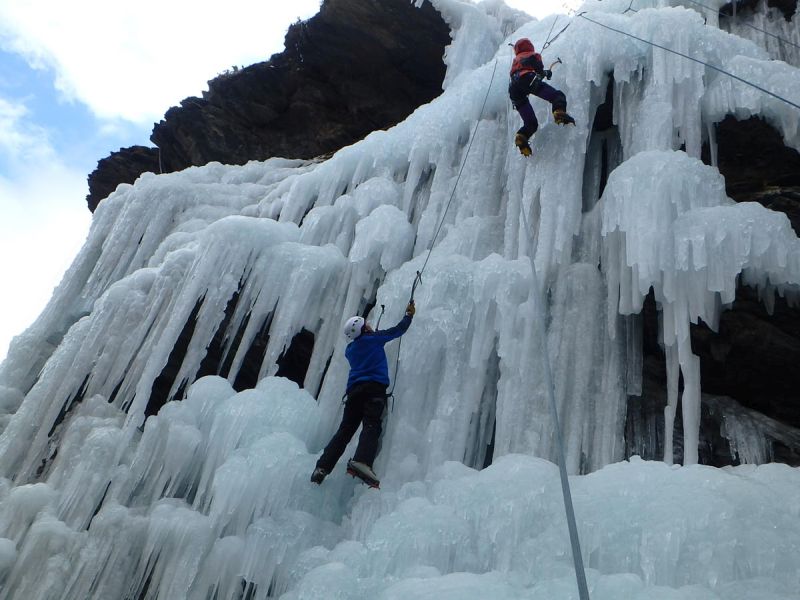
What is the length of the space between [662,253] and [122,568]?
4.63 meters

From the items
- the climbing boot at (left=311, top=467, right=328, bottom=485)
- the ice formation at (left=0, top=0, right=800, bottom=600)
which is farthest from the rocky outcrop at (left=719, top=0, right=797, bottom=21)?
the climbing boot at (left=311, top=467, right=328, bottom=485)

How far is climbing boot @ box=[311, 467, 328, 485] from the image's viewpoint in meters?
4.50

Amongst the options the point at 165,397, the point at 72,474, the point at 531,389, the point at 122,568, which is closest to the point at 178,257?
the point at 165,397

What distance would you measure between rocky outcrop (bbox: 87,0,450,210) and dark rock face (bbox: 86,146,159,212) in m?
0.03

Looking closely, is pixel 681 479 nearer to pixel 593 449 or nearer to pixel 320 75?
pixel 593 449

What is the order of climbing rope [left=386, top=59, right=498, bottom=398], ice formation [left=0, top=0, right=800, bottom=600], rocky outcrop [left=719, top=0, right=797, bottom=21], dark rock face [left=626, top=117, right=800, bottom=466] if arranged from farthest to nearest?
rocky outcrop [left=719, top=0, right=797, bottom=21] < dark rock face [left=626, top=117, right=800, bottom=466] < climbing rope [left=386, top=59, right=498, bottom=398] < ice formation [left=0, top=0, right=800, bottom=600]

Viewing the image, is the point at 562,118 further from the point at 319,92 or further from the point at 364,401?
the point at 319,92

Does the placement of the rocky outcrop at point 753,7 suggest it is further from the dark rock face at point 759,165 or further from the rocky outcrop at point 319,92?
the rocky outcrop at point 319,92

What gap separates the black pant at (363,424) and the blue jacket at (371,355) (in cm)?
6

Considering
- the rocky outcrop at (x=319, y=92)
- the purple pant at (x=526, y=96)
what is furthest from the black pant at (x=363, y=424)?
the rocky outcrop at (x=319, y=92)

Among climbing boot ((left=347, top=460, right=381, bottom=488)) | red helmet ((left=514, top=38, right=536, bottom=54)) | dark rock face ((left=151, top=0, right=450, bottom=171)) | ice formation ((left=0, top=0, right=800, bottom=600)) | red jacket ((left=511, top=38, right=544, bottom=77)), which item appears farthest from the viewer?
dark rock face ((left=151, top=0, right=450, bottom=171))

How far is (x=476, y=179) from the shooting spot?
6.35 meters

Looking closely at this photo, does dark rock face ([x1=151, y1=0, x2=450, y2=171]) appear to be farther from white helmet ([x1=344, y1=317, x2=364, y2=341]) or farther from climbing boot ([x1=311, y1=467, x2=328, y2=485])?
climbing boot ([x1=311, y1=467, x2=328, y2=485])

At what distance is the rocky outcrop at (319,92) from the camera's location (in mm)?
→ 10086
